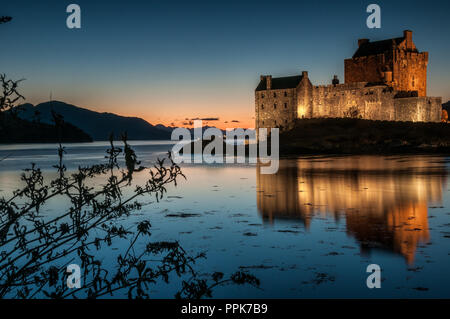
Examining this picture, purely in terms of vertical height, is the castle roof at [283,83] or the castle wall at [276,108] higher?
the castle roof at [283,83]

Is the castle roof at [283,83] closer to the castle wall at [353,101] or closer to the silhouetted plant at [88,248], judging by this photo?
the castle wall at [353,101]

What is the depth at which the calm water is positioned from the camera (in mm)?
5363

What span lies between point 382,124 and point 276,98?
41.7 feet

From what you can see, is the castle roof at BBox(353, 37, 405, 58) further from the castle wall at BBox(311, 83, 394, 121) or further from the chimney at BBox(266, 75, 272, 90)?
the chimney at BBox(266, 75, 272, 90)

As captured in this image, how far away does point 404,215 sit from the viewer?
962 cm

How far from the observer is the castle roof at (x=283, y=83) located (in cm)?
4938

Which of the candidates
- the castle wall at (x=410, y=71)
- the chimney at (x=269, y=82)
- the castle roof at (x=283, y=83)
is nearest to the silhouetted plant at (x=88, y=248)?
the castle roof at (x=283, y=83)

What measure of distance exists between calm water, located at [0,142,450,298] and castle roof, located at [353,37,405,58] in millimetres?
41446

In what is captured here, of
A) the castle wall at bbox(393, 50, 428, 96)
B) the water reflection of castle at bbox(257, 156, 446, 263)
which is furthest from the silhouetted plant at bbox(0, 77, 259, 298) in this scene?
the castle wall at bbox(393, 50, 428, 96)
